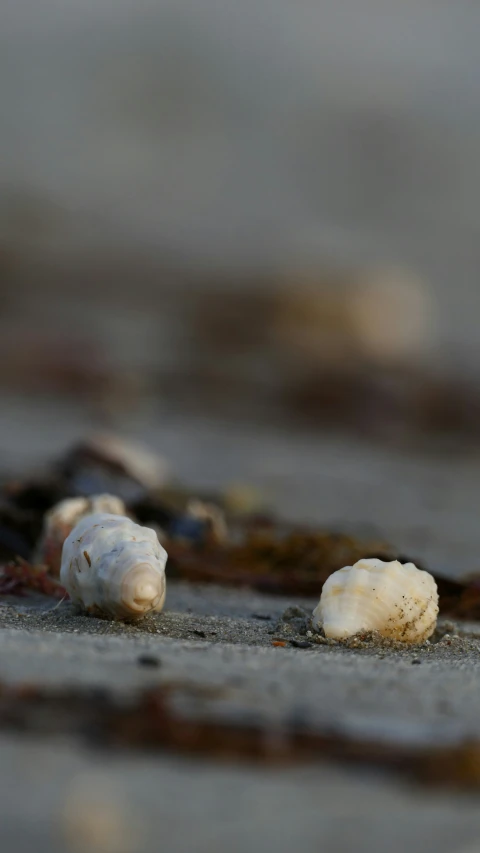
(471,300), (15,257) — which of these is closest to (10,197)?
(15,257)

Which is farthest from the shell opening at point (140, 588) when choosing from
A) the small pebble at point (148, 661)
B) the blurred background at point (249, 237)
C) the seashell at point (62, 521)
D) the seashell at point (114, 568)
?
the blurred background at point (249, 237)

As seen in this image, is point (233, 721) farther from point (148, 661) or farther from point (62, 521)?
point (62, 521)

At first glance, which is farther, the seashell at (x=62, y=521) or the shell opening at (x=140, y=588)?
the seashell at (x=62, y=521)

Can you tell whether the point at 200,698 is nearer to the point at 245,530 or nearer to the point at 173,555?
the point at 173,555

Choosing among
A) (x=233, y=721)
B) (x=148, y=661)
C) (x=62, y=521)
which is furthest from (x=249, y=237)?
(x=233, y=721)

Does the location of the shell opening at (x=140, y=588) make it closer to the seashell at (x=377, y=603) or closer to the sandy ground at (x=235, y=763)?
the sandy ground at (x=235, y=763)

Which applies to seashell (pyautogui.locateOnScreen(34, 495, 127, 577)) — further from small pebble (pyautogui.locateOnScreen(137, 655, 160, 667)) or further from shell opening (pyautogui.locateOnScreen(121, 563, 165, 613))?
small pebble (pyautogui.locateOnScreen(137, 655, 160, 667))
